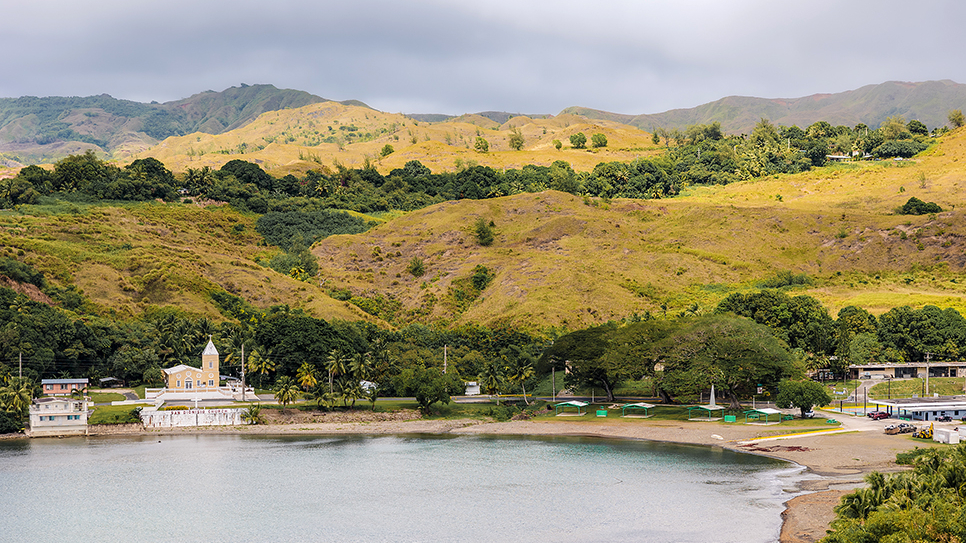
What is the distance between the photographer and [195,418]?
8875 cm

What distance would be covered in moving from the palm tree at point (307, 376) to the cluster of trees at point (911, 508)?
65161mm

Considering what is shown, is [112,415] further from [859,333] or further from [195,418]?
[859,333]

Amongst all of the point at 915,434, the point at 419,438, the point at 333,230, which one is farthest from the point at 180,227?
the point at 915,434

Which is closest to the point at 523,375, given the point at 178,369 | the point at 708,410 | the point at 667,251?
the point at 708,410

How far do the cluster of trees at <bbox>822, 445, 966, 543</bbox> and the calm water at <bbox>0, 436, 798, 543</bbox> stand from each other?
7531 mm

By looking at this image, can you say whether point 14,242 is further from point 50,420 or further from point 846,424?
point 846,424

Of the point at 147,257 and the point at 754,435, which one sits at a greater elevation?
the point at 147,257

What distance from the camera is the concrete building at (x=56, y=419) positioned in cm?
8294

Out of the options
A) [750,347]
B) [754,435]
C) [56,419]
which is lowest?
[754,435]

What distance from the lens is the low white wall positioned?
87562 millimetres

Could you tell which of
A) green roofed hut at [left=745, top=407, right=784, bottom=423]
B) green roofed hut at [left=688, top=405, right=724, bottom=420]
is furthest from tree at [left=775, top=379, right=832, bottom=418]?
green roofed hut at [left=688, top=405, right=724, bottom=420]

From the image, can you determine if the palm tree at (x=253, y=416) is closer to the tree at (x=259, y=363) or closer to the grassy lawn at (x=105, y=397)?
the tree at (x=259, y=363)

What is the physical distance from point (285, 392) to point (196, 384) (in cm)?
1167

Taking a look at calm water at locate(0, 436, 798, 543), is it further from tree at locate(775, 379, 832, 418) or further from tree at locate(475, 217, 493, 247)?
tree at locate(475, 217, 493, 247)
